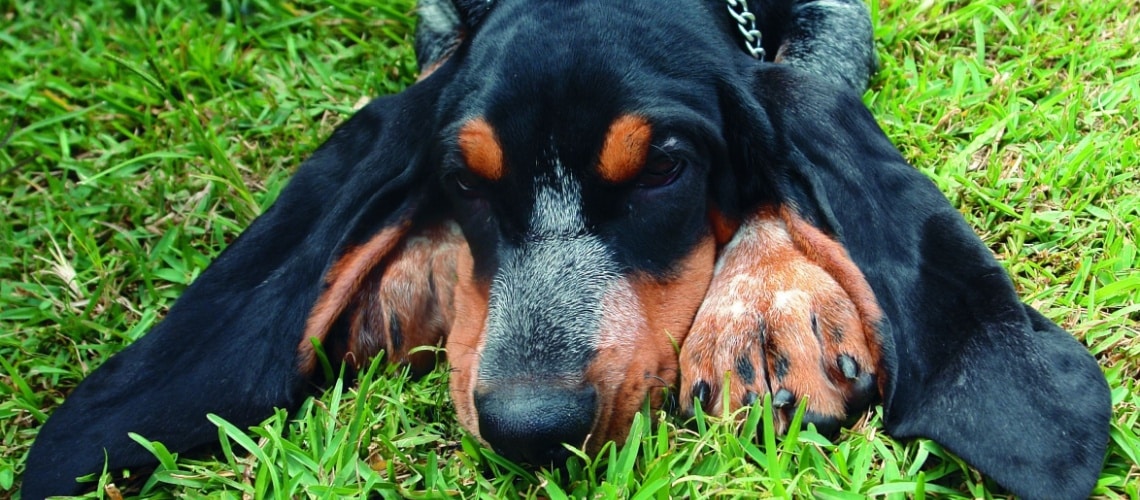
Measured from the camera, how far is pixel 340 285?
4039mm

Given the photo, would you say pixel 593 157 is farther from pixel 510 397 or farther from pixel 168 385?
pixel 168 385

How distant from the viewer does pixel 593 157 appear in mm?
3711

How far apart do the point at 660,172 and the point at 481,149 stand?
58 centimetres

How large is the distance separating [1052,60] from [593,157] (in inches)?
106

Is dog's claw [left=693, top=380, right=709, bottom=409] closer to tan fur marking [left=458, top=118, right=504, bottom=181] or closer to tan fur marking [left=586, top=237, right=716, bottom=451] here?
tan fur marking [left=586, top=237, right=716, bottom=451]

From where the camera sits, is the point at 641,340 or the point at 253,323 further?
the point at 253,323

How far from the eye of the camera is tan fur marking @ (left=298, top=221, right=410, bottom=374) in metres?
3.98

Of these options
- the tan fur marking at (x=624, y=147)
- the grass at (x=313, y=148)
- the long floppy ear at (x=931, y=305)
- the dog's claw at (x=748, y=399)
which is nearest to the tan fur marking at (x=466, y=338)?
the grass at (x=313, y=148)

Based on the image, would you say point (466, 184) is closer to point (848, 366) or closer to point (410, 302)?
point (410, 302)

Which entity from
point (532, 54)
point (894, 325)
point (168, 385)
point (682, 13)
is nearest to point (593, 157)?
point (532, 54)

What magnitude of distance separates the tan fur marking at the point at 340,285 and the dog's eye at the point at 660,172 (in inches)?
36.0

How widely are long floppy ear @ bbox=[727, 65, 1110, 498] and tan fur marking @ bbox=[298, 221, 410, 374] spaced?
1256mm

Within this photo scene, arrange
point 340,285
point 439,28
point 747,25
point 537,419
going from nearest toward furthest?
1. point 537,419
2. point 340,285
3. point 747,25
4. point 439,28

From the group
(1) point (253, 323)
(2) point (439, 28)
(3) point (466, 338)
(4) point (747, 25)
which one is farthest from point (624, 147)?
(2) point (439, 28)
